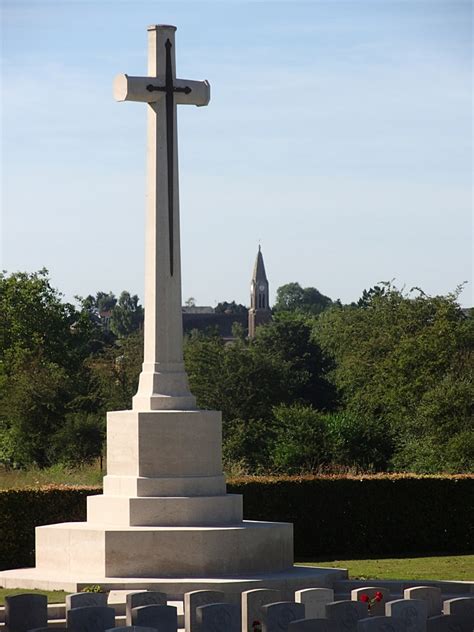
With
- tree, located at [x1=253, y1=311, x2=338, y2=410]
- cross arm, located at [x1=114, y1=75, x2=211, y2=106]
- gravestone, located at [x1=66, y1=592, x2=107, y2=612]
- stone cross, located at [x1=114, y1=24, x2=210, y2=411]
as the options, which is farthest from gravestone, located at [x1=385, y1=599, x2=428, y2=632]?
tree, located at [x1=253, y1=311, x2=338, y2=410]

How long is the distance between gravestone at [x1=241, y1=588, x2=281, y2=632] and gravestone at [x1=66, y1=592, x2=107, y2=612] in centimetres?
158

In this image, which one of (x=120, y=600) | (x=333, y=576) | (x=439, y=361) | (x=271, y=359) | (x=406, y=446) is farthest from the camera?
(x=271, y=359)

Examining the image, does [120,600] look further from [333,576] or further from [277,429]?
[277,429]

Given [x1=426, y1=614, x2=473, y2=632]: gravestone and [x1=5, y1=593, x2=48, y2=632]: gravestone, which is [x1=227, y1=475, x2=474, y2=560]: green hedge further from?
[x1=426, y1=614, x2=473, y2=632]: gravestone

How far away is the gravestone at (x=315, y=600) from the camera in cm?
1688

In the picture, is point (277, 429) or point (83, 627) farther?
point (277, 429)

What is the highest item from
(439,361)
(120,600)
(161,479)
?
(439,361)

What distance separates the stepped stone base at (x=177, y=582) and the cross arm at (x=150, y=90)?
7.25m

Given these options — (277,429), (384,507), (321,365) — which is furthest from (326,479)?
(321,365)

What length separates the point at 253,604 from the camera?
16.5 metres

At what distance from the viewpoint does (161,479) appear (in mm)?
22188

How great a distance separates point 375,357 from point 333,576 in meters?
41.8

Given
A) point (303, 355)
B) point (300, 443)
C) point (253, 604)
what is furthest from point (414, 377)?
point (253, 604)

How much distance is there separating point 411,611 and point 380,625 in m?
1.05
